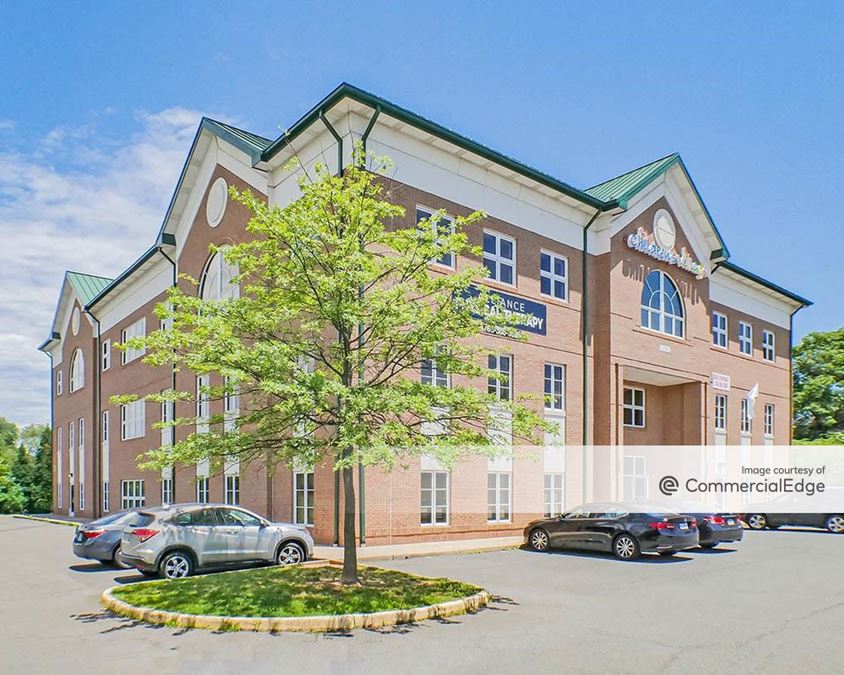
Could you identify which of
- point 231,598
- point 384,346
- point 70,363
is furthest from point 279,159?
point 70,363

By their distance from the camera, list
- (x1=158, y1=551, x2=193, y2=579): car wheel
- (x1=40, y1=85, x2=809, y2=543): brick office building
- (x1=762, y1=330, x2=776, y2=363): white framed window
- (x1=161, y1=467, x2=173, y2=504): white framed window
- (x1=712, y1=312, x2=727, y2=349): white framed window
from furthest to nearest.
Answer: (x1=762, y1=330, x2=776, y2=363): white framed window < (x1=712, y1=312, x2=727, y2=349): white framed window < (x1=161, y1=467, x2=173, y2=504): white framed window < (x1=40, y1=85, x2=809, y2=543): brick office building < (x1=158, y1=551, x2=193, y2=579): car wheel

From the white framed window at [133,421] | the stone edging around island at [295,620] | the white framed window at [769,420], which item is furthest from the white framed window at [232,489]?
the white framed window at [769,420]

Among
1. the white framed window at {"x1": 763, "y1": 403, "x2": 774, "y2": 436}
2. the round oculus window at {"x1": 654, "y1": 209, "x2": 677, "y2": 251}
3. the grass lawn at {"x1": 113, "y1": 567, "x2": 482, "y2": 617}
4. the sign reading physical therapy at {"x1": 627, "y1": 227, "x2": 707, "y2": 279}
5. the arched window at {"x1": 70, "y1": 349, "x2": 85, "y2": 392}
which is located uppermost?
the round oculus window at {"x1": 654, "y1": 209, "x2": 677, "y2": 251}

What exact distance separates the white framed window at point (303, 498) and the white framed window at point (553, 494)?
8.17 metres

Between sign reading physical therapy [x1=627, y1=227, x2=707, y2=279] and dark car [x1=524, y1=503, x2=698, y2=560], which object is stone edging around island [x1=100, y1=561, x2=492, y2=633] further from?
sign reading physical therapy [x1=627, y1=227, x2=707, y2=279]

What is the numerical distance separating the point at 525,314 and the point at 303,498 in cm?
760

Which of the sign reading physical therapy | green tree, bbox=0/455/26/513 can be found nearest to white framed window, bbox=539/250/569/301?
the sign reading physical therapy

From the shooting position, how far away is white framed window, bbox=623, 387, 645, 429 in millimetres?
29562

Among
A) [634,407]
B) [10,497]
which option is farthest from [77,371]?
[634,407]

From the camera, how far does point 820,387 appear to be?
5019 centimetres

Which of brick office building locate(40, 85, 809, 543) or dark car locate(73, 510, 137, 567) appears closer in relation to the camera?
dark car locate(73, 510, 137, 567)

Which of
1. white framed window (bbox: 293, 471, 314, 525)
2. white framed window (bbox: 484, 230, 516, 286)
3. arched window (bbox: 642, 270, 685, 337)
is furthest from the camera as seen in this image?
arched window (bbox: 642, 270, 685, 337)

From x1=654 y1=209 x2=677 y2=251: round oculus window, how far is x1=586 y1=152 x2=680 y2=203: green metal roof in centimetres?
156

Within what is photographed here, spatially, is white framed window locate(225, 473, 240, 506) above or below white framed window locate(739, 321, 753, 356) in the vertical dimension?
below
